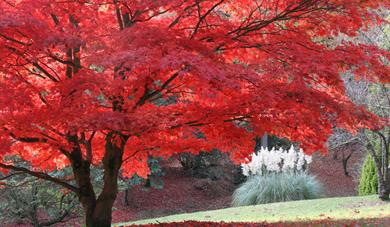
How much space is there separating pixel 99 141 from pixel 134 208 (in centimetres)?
1150

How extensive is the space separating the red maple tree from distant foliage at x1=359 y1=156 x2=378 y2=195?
9.41 m

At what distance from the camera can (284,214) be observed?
12.4 meters

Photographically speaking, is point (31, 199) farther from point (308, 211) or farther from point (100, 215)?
point (308, 211)

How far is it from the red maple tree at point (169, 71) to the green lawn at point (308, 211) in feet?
12.3

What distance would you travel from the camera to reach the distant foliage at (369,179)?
1658cm

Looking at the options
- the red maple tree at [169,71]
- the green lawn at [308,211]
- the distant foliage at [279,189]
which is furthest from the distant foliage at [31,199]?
the distant foliage at [279,189]

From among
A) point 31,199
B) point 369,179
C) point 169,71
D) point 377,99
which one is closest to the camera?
point 169,71

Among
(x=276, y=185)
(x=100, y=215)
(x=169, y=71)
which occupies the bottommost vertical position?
(x=100, y=215)

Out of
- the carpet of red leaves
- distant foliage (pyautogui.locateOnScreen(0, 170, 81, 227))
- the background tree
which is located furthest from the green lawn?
the carpet of red leaves

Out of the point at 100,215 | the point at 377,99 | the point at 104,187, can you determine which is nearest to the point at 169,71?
the point at 104,187

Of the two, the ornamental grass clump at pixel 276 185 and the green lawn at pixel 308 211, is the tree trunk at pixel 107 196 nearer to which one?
the green lawn at pixel 308 211

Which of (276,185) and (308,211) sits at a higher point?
(276,185)

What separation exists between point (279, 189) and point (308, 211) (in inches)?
140

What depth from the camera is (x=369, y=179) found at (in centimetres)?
1678
